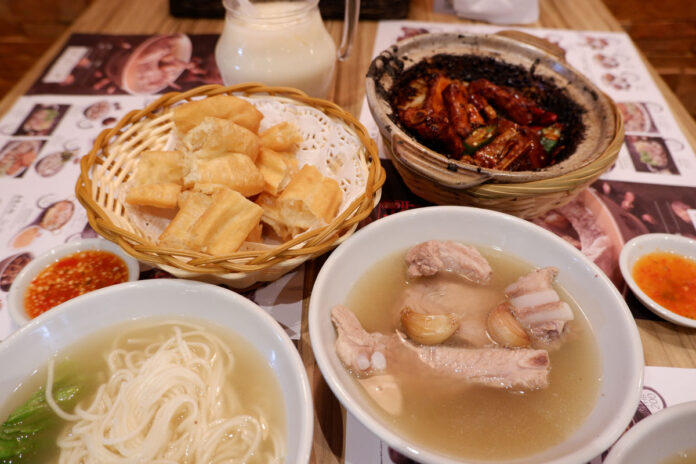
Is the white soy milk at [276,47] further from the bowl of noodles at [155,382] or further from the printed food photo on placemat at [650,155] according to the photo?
the printed food photo on placemat at [650,155]

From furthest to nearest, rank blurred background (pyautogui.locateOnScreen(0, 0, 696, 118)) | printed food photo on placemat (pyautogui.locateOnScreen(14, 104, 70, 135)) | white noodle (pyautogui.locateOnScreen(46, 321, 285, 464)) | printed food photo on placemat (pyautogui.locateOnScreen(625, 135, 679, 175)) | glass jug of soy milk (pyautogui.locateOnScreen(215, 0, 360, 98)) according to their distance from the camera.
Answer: blurred background (pyautogui.locateOnScreen(0, 0, 696, 118)) < printed food photo on placemat (pyautogui.locateOnScreen(14, 104, 70, 135)) < printed food photo on placemat (pyautogui.locateOnScreen(625, 135, 679, 175)) < glass jug of soy milk (pyautogui.locateOnScreen(215, 0, 360, 98)) < white noodle (pyautogui.locateOnScreen(46, 321, 285, 464))

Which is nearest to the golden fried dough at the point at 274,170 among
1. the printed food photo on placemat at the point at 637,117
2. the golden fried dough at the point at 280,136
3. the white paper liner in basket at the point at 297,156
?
the golden fried dough at the point at 280,136

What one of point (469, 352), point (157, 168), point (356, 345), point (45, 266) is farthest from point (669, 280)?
point (45, 266)

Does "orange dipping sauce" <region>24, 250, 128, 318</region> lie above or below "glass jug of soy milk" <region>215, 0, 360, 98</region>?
below

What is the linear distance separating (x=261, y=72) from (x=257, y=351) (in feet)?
4.02

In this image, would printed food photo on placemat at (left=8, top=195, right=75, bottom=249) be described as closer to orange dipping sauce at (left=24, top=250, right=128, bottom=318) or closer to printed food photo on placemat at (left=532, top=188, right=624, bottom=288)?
orange dipping sauce at (left=24, top=250, right=128, bottom=318)

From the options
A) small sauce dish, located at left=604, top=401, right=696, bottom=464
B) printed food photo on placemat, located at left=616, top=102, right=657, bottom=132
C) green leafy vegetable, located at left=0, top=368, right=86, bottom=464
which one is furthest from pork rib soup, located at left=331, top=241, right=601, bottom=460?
printed food photo on placemat, located at left=616, top=102, right=657, bottom=132

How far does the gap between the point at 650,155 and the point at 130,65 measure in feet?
8.77

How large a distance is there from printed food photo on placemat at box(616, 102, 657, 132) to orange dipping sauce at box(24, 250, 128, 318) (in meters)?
2.28

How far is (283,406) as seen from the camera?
107 cm

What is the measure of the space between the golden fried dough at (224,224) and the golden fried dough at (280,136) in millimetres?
361

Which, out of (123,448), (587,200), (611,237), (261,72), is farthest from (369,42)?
(123,448)

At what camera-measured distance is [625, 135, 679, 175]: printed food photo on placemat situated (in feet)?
6.44

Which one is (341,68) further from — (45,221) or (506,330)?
(506,330)
